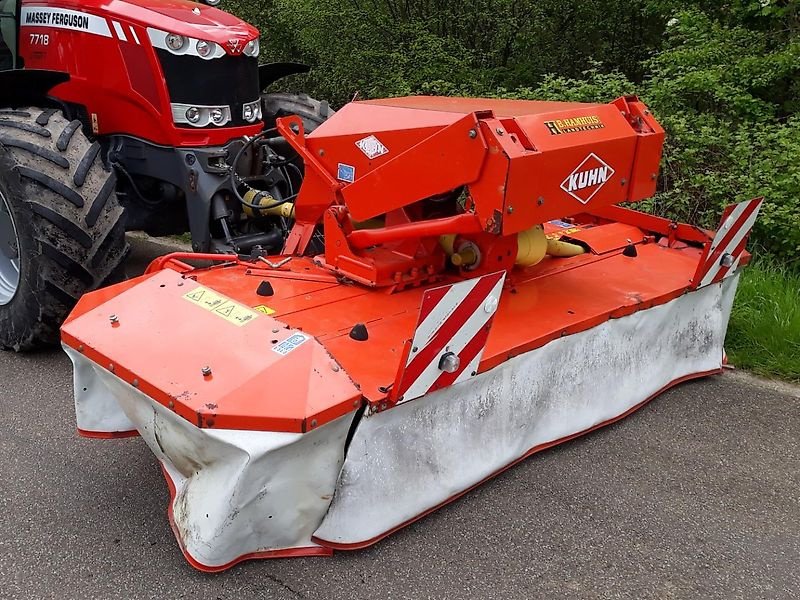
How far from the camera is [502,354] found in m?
2.59

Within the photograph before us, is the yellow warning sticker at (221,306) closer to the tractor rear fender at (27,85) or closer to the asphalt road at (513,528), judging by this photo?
the asphalt road at (513,528)

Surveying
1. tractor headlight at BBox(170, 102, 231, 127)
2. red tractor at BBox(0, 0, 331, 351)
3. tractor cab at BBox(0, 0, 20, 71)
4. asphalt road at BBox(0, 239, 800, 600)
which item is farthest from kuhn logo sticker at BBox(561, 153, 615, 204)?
tractor cab at BBox(0, 0, 20, 71)

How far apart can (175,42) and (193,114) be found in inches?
13.8

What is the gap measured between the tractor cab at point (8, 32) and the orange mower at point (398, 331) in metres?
1.76

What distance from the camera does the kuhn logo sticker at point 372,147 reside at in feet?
9.50

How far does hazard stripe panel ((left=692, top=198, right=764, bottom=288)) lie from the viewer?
129 inches

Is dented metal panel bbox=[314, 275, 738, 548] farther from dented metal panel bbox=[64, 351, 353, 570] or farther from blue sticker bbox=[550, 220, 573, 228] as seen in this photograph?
blue sticker bbox=[550, 220, 573, 228]

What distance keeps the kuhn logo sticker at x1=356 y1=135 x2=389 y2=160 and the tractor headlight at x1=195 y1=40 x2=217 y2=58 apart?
1285 mm

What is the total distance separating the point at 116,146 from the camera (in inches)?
161

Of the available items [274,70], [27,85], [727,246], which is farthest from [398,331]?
[274,70]

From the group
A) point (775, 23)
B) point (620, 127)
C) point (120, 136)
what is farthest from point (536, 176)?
point (775, 23)

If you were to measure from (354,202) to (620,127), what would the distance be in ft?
3.52

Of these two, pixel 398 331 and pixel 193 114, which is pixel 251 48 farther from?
pixel 398 331

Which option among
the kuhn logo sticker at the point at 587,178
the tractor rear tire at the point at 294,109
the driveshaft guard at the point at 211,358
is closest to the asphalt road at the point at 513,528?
the driveshaft guard at the point at 211,358
